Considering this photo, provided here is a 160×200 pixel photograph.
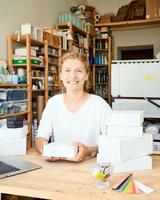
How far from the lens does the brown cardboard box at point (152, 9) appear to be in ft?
16.8

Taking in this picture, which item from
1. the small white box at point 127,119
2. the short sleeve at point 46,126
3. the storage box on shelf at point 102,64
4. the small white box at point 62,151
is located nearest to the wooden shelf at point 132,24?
the storage box on shelf at point 102,64

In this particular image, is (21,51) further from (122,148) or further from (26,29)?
(122,148)

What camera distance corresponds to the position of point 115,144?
1.22m

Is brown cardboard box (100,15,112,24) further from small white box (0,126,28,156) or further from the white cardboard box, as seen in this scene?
the white cardboard box

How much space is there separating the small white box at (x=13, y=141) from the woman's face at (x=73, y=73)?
397 mm

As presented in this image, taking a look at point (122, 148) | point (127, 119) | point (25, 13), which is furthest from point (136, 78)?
point (25, 13)

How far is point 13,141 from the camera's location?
1.49 m

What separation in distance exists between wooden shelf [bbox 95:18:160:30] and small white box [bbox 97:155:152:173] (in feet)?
14.4

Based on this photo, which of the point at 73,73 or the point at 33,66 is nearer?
the point at 73,73

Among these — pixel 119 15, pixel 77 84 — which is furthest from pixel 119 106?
pixel 119 15

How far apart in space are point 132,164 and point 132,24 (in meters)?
4.69

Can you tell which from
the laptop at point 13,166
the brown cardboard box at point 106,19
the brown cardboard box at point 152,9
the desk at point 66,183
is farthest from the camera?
the brown cardboard box at point 106,19

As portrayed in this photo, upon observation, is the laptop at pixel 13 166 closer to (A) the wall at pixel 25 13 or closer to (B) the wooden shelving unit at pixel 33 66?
(B) the wooden shelving unit at pixel 33 66

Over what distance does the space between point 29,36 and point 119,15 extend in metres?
2.86
